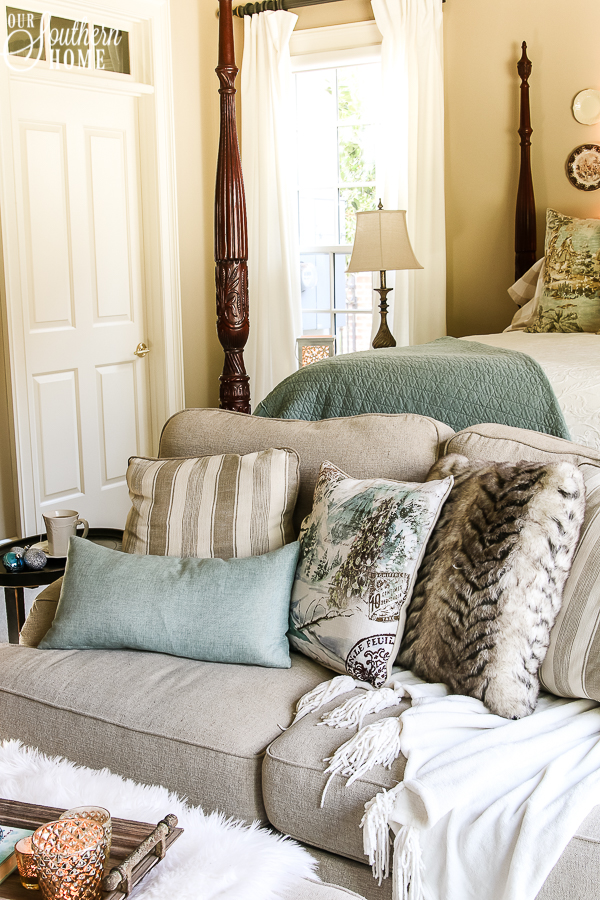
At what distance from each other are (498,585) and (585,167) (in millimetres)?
3165

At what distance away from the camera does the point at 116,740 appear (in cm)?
150

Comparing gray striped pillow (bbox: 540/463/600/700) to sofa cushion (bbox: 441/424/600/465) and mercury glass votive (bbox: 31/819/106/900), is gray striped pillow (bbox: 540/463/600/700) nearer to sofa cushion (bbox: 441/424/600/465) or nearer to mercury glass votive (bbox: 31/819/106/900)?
sofa cushion (bbox: 441/424/600/465)

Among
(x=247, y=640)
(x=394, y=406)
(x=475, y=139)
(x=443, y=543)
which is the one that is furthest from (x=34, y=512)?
(x=475, y=139)

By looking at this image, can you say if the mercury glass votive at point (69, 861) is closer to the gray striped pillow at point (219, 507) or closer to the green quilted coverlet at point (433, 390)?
the gray striped pillow at point (219, 507)

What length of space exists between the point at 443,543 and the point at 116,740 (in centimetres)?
71

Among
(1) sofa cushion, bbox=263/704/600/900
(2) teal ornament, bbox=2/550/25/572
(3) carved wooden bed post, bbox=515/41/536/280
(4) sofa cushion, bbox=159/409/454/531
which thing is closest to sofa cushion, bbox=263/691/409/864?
(1) sofa cushion, bbox=263/704/600/900

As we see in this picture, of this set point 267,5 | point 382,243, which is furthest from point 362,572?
point 267,5

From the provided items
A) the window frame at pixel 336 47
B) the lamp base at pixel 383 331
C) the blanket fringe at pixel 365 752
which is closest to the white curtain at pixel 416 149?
the window frame at pixel 336 47

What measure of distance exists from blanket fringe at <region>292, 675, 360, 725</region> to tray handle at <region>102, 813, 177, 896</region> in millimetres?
420

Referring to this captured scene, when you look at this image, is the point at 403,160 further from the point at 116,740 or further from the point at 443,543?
the point at 116,740

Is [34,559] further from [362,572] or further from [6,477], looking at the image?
[6,477]

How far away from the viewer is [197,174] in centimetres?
446

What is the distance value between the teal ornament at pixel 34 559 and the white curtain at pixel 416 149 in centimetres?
259

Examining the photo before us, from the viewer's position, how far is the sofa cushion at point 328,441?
72.8 inches
